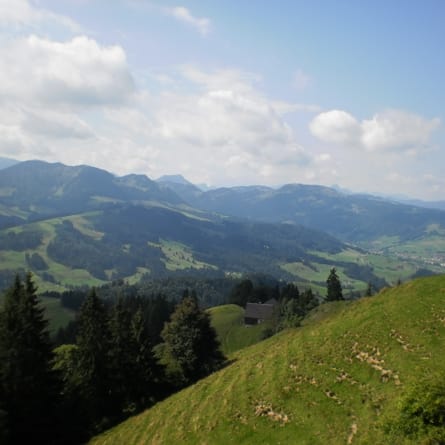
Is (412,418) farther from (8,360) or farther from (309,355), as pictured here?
(8,360)

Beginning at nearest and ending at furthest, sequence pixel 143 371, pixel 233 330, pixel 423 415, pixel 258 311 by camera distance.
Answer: pixel 423 415
pixel 143 371
pixel 233 330
pixel 258 311

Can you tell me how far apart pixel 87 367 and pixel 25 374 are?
880 centimetres

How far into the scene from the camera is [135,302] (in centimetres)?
14100

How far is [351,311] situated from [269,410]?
1710 centimetres

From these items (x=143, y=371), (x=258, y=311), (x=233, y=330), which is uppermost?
(x=143, y=371)

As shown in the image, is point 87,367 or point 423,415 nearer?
point 423,415

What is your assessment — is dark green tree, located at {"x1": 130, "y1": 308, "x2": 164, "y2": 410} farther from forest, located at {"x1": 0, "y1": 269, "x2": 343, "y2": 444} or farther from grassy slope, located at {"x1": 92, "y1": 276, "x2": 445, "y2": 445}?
grassy slope, located at {"x1": 92, "y1": 276, "x2": 445, "y2": 445}

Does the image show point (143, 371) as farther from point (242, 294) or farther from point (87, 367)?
point (242, 294)

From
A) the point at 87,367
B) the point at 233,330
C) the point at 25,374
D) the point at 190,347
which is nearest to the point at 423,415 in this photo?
the point at 25,374

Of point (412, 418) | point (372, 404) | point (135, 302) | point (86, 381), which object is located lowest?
point (135, 302)

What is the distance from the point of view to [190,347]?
176 feet

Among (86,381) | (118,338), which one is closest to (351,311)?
(118,338)

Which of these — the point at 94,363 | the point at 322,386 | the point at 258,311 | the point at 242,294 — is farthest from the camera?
the point at 242,294

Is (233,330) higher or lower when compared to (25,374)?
lower
